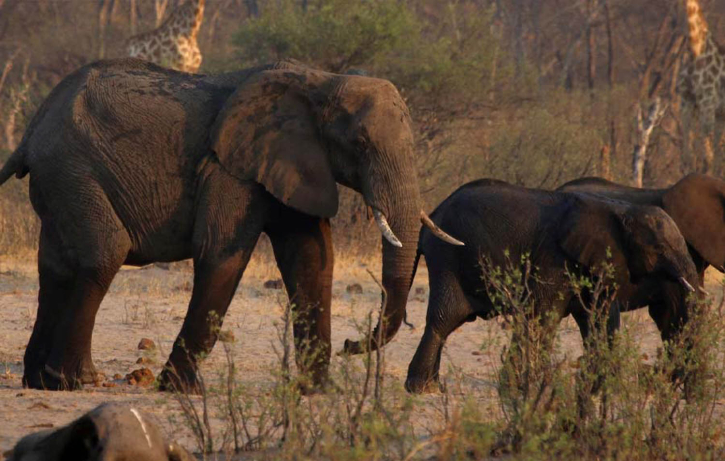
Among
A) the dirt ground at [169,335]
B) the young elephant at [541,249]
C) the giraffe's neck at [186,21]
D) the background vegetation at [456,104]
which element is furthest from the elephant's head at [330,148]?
the giraffe's neck at [186,21]

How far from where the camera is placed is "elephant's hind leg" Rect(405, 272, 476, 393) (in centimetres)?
764

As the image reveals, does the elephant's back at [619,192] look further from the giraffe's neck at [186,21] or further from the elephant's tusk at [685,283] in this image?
the giraffe's neck at [186,21]

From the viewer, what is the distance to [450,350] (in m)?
9.75

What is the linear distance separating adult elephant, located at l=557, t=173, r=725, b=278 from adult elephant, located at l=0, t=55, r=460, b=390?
229 cm

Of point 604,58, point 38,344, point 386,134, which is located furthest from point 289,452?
point 604,58

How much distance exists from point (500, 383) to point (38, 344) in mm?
2945

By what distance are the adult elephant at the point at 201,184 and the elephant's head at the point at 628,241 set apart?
4.23 ft

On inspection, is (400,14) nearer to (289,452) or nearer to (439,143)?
(439,143)

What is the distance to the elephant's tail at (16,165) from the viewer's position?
7367mm

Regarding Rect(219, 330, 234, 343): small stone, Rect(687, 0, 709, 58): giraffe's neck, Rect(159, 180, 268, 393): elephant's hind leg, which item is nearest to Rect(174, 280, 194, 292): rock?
Rect(219, 330, 234, 343): small stone

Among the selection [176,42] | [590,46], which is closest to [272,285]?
[176,42]

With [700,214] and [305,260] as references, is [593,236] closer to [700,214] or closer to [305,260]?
[700,214]

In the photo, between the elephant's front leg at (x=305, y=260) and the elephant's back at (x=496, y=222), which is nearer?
the elephant's front leg at (x=305, y=260)

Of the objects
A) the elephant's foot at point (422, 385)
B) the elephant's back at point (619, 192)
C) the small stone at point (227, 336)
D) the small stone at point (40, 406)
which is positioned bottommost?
the small stone at point (40, 406)
